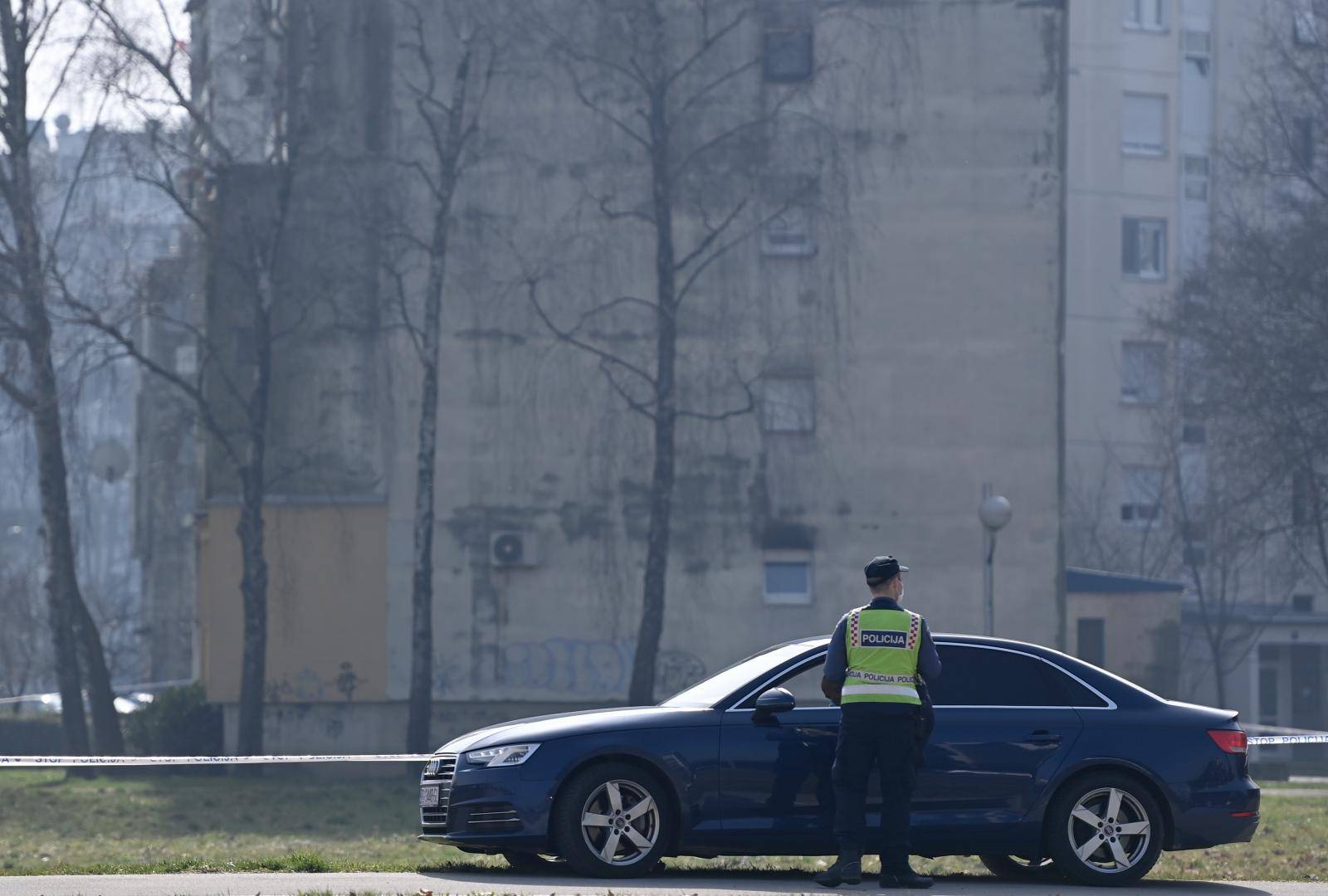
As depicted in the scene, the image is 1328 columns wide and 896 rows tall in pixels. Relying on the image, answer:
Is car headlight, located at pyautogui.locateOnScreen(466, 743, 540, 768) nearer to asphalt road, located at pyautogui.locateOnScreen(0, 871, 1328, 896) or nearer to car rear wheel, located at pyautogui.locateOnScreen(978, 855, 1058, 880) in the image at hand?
asphalt road, located at pyautogui.locateOnScreen(0, 871, 1328, 896)

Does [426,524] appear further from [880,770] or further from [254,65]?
[880,770]

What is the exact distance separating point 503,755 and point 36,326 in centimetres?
2158

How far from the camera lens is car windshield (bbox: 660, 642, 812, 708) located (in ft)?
36.3

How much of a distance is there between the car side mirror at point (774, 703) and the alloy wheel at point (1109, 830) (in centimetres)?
177

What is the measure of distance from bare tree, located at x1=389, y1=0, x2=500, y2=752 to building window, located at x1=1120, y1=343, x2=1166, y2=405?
31824mm

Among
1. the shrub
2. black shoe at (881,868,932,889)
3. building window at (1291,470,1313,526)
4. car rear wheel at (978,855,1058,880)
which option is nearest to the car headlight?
black shoe at (881,868,932,889)

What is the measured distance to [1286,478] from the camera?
104ft

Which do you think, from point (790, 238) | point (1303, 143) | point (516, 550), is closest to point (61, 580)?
point (516, 550)

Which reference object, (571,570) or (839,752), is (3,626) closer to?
(571,570)

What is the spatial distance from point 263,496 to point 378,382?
279 centimetres

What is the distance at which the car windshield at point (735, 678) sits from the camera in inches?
436

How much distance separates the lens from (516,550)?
33.6m

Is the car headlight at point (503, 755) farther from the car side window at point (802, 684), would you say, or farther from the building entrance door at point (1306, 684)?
the building entrance door at point (1306, 684)

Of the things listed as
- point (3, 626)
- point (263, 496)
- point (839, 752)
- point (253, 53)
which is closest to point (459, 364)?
point (263, 496)
